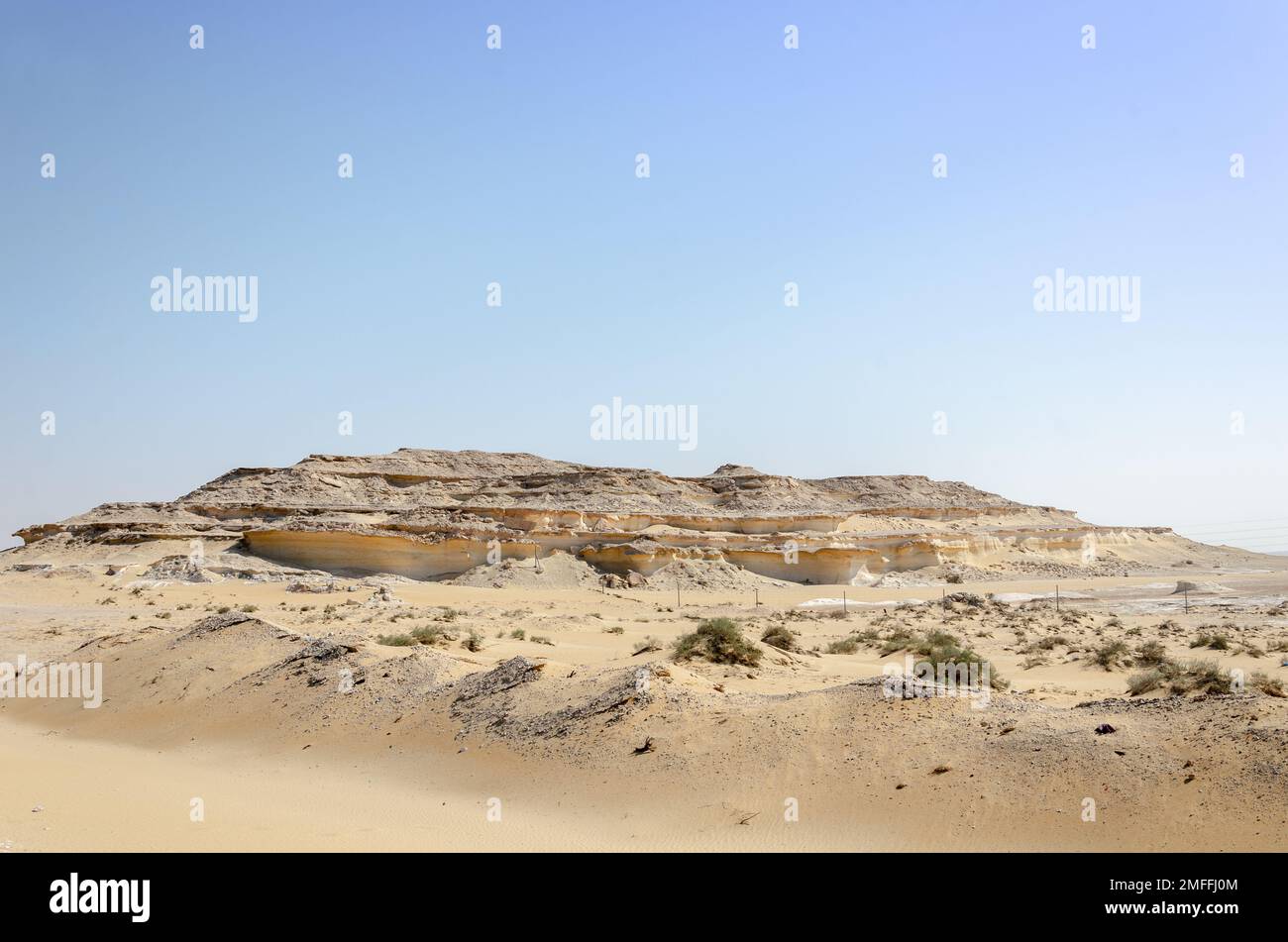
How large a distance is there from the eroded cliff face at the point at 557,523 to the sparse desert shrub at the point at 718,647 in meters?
32.0

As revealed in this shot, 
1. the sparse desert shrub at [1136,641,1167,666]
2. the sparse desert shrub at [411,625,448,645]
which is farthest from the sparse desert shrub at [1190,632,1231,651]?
the sparse desert shrub at [411,625,448,645]

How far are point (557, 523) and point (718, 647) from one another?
39687 millimetres

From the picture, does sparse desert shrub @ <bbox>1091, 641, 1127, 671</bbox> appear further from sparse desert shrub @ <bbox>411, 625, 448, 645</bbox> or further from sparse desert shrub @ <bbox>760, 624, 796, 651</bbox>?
sparse desert shrub @ <bbox>411, 625, 448, 645</bbox>

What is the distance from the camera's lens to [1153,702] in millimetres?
9164

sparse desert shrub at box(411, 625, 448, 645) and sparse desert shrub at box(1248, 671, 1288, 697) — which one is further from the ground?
sparse desert shrub at box(1248, 671, 1288, 697)

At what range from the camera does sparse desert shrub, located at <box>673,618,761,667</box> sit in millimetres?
15695

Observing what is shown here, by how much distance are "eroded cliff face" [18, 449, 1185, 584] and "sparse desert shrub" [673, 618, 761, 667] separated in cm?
3200

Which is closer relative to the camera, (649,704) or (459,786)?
(459,786)

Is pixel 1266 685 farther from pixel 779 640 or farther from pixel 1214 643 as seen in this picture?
pixel 779 640

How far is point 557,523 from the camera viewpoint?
181 ft

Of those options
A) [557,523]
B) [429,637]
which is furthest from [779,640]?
[557,523]
